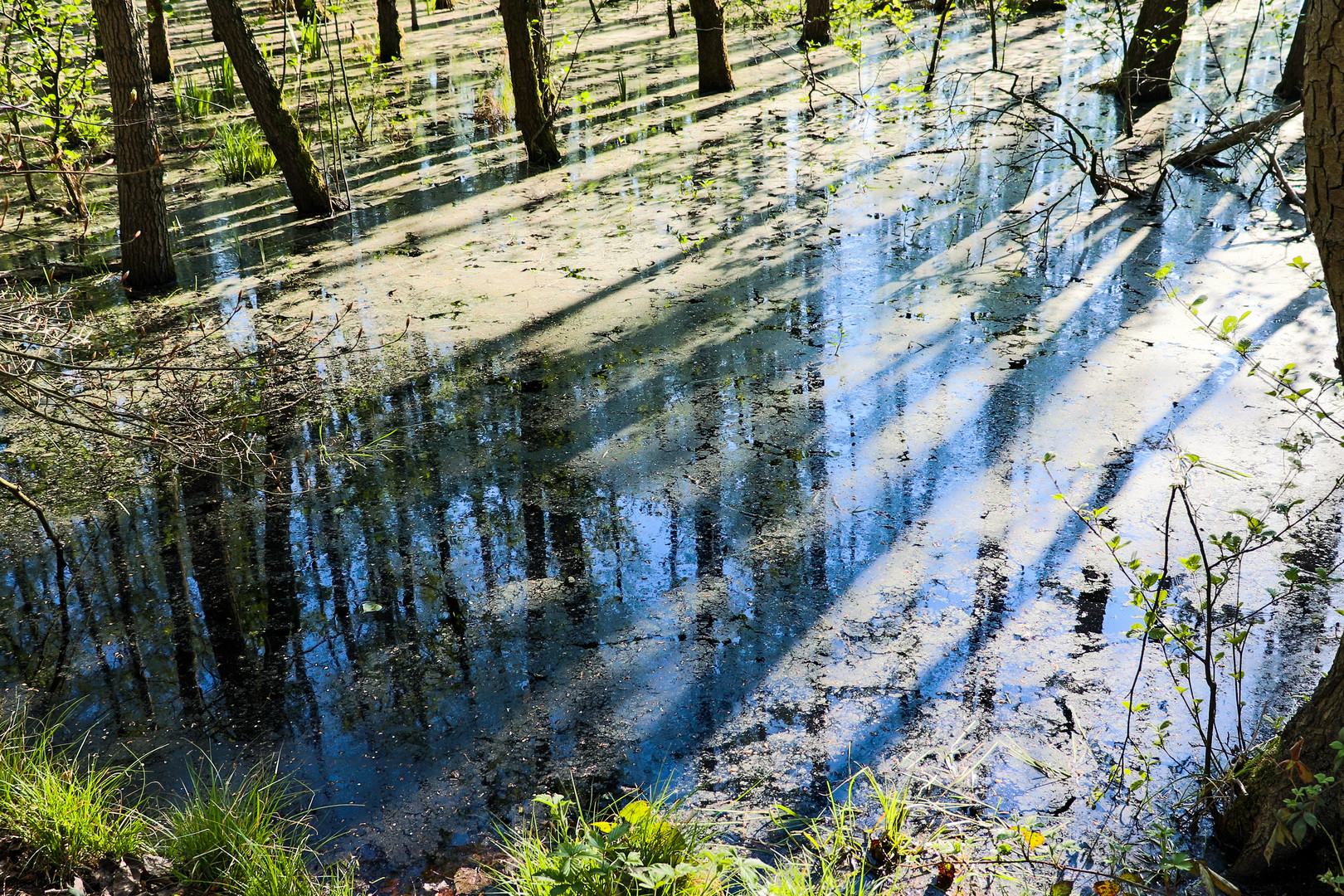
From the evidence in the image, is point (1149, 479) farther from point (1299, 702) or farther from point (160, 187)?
point (160, 187)

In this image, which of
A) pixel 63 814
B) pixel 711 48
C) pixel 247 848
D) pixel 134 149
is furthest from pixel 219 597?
pixel 711 48

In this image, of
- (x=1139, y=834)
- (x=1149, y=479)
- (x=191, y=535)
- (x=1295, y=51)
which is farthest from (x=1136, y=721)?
(x=1295, y=51)

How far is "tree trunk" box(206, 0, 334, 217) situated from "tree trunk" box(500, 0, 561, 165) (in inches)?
61.6

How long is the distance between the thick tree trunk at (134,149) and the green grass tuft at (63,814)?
3144 mm

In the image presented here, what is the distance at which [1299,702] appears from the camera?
237 centimetres

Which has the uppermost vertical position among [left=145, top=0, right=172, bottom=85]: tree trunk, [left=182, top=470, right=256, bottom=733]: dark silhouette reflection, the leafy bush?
[left=145, top=0, right=172, bottom=85]: tree trunk

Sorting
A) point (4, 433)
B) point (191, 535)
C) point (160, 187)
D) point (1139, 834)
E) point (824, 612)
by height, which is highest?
point (160, 187)

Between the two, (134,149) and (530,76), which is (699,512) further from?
(530,76)

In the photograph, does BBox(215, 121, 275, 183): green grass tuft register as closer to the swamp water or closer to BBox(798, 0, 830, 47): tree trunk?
the swamp water

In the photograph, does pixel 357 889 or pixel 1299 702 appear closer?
pixel 357 889

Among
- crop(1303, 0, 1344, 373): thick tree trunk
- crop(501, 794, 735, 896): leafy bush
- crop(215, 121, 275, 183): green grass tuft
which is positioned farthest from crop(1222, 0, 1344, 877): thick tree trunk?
crop(215, 121, 275, 183): green grass tuft

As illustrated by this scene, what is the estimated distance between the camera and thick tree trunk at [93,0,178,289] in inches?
193

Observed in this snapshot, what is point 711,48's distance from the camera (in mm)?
8500

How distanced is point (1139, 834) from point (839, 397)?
210cm
